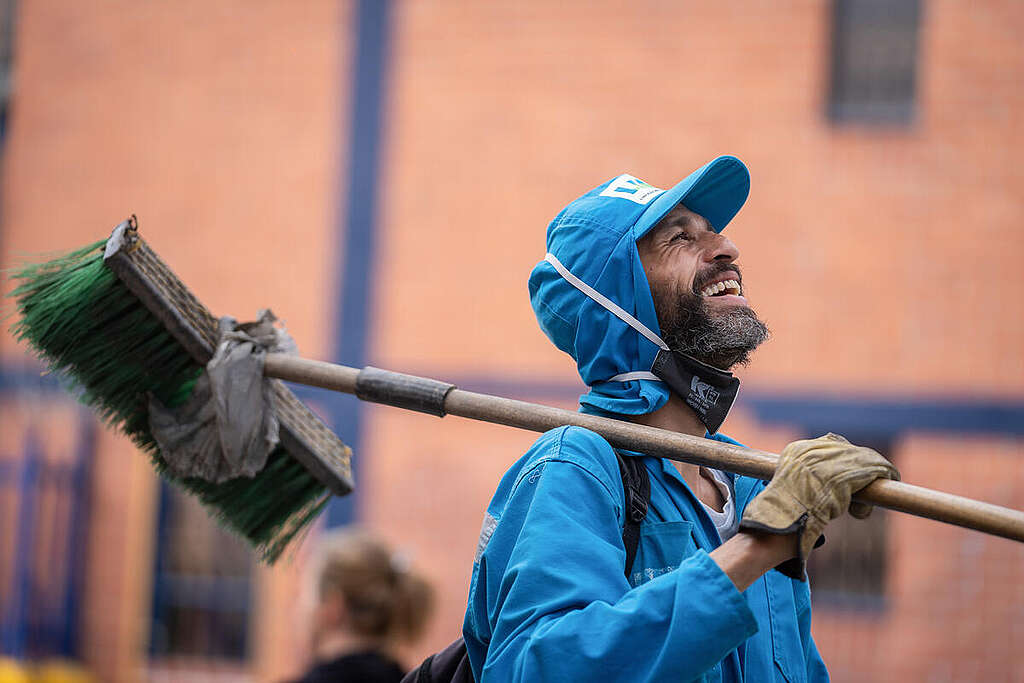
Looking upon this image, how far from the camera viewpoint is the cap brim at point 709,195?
6.97 ft

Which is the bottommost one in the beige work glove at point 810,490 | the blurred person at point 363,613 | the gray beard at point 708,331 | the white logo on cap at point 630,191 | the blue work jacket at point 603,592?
the blurred person at point 363,613

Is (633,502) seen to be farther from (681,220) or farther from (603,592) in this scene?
(681,220)

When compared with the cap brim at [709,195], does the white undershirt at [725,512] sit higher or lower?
lower

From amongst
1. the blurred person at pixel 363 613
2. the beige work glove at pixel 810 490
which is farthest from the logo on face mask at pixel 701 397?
the blurred person at pixel 363 613

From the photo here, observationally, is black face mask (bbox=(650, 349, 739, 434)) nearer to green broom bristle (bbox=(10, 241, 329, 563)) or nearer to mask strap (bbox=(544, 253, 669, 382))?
mask strap (bbox=(544, 253, 669, 382))

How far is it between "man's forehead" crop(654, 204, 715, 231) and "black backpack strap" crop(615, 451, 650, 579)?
0.49 meters

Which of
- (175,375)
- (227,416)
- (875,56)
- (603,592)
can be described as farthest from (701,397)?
(875,56)

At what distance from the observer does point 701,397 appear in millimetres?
2141

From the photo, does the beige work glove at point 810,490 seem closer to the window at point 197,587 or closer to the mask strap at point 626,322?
the mask strap at point 626,322

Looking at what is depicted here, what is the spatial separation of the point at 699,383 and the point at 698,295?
163 mm

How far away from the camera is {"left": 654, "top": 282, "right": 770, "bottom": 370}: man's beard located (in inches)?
83.0

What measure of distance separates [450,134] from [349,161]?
A: 2.51 ft

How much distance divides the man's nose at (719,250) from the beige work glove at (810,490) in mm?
449

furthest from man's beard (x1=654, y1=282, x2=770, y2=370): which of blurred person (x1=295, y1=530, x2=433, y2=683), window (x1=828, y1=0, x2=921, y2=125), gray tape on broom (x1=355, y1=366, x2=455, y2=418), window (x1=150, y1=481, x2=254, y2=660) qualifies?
window (x1=150, y1=481, x2=254, y2=660)
